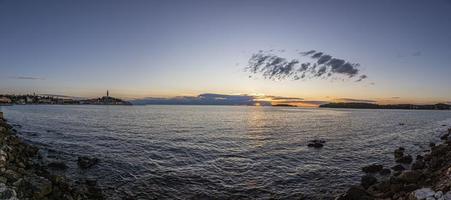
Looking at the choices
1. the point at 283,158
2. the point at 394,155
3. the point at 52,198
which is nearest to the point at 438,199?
the point at 52,198

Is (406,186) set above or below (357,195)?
above

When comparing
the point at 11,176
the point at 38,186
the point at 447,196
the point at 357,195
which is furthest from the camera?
the point at 357,195

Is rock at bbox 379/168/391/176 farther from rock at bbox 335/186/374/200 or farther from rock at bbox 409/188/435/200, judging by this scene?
rock at bbox 409/188/435/200

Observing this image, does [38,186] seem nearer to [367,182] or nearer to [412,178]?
[367,182]

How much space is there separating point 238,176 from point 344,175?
372 inches

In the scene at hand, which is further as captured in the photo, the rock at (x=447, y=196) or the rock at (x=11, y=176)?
the rock at (x=11, y=176)

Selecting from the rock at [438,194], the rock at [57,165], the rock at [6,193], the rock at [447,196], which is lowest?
the rock at [57,165]

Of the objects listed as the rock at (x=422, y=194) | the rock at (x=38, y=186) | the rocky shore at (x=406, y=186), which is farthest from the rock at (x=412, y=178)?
the rock at (x=38, y=186)

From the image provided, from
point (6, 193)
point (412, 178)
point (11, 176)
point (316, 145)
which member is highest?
point (11, 176)

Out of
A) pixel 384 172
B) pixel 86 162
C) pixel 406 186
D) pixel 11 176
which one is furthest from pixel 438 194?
pixel 86 162

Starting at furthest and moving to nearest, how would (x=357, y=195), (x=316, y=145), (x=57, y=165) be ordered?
(x=316, y=145) → (x=57, y=165) → (x=357, y=195)

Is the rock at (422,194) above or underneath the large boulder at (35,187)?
above

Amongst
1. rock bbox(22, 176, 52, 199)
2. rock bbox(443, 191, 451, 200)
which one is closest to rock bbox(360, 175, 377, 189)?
rock bbox(443, 191, 451, 200)

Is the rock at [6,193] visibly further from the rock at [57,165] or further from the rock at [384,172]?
the rock at [384,172]
